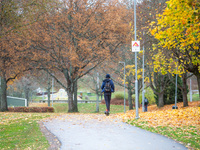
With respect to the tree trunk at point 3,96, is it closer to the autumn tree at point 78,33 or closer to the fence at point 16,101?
the autumn tree at point 78,33

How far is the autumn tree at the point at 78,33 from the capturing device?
21.2 m

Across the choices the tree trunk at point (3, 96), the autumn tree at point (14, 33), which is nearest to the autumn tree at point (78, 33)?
the autumn tree at point (14, 33)

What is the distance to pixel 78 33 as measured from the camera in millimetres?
22031

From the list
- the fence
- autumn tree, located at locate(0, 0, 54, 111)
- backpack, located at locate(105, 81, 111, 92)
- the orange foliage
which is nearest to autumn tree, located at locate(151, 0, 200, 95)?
the orange foliage

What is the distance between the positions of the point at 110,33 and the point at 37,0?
9.79 metres

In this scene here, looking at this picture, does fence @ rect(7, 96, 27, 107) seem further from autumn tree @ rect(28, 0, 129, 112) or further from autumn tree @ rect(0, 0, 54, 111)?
autumn tree @ rect(28, 0, 129, 112)

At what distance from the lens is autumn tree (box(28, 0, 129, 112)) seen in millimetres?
21188

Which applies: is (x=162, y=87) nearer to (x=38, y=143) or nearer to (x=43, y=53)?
(x=43, y=53)

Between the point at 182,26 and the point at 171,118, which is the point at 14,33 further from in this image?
the point at 171,118

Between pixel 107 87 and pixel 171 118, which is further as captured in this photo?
pixel 171 118

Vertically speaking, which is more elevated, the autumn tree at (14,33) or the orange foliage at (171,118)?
the autumn tree at (14,33)

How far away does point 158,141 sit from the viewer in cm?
770

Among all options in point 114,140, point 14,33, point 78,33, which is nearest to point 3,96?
point 78,33

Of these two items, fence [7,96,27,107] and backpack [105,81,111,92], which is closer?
backpack [105,81,111,92]
